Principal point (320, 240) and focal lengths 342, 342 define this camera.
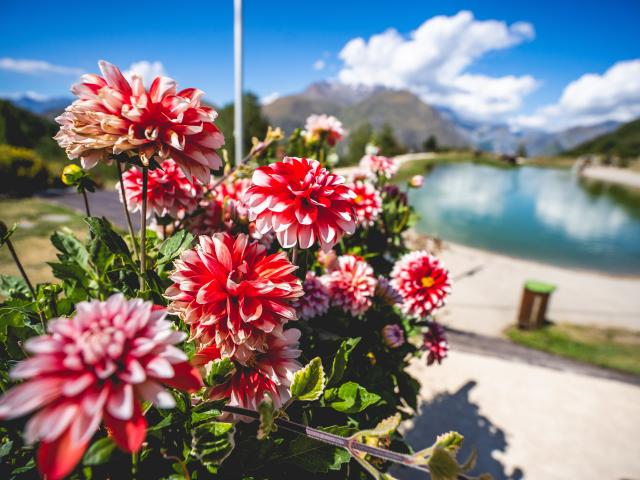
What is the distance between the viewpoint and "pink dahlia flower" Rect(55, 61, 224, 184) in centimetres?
68

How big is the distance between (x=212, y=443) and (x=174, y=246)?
48cm

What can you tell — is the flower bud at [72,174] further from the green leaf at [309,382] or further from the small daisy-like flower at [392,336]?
the small daisy-like flower at [392,336]

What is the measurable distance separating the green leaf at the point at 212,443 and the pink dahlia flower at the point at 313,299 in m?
0.47

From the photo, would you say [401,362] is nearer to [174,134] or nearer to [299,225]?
[299,225]

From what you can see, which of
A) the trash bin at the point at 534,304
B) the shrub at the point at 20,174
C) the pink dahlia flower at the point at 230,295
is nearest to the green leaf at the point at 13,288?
the pink dahlia flower at the point at 230,295

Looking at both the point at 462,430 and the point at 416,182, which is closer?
the point at 416,182

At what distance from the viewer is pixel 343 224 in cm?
76

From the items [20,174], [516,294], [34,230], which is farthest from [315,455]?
[20,174]

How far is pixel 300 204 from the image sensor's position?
0.76 meters

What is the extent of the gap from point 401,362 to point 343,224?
29.4 inches

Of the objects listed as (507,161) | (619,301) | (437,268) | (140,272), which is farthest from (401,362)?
(507,161)

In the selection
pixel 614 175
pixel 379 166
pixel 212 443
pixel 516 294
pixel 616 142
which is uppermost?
pixel 616 142

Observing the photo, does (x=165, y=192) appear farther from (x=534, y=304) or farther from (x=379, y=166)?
(x=534, y=304)

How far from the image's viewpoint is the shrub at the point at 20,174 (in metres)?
7.21
